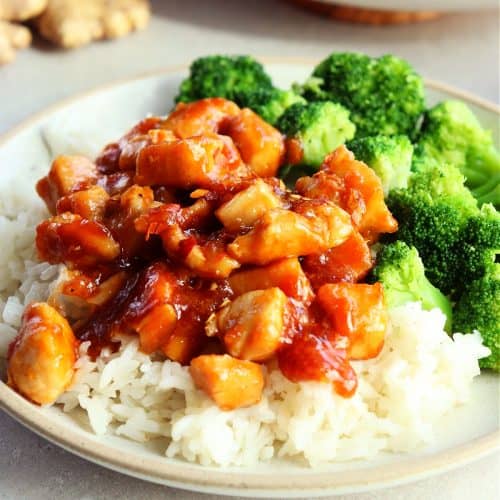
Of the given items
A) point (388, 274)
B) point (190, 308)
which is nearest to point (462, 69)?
point (388, 274)

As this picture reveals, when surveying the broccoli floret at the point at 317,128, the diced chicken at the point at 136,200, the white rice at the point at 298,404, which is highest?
the broccoli floret at the point at 317,128

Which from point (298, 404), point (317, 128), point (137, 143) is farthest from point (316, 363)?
point (317, 128)

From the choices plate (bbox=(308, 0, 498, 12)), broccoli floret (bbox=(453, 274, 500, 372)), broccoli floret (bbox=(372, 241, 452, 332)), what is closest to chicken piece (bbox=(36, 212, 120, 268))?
broccoli floret (bbox=(372, 241, 452, 332))

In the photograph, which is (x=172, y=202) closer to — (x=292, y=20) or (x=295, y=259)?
(x=295, y=259)

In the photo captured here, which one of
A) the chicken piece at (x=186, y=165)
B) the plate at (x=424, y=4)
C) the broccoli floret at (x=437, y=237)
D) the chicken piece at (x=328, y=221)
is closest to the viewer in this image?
the chicken piece at (x=328, y=221)

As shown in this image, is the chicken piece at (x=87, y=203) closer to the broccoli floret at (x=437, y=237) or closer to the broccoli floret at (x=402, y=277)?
the broccoli floret at (x=402, y=277)

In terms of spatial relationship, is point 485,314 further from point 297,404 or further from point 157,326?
point 157,326

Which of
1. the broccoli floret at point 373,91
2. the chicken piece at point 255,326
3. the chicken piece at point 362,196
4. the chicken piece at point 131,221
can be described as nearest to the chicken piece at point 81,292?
the chicken piece at point 131,221
